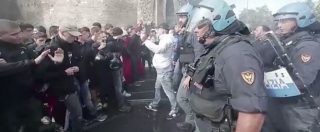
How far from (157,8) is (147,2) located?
25.7 inches

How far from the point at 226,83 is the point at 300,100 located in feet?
5.34

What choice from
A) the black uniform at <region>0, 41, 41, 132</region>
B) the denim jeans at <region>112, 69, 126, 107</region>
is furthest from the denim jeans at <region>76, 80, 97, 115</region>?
the black uniform at <region>0, 41, 41, 132</region>

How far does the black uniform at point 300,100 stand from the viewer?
12.2 feet

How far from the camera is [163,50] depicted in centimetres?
725

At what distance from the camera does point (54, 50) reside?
16.3 feet

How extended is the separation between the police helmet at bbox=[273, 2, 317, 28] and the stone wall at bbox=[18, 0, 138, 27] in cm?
1784

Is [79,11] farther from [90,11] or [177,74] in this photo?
[177,74]

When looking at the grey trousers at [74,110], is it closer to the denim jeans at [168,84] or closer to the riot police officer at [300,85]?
the denim jeans at [168,84]

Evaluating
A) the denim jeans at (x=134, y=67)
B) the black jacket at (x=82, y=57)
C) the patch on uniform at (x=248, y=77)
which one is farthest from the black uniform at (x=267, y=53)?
the denim jeans at (x=134, y=67)

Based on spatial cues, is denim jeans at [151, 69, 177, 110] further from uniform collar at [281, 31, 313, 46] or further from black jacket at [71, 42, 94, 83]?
uniform collar at [281, 31, 313, 46]

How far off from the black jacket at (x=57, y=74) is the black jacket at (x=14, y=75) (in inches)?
11.6

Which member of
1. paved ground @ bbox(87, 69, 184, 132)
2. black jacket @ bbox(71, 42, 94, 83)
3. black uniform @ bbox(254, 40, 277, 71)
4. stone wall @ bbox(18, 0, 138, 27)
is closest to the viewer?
black uniform @ bbox(254, 40, 277, 71)

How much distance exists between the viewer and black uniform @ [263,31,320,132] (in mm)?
3721

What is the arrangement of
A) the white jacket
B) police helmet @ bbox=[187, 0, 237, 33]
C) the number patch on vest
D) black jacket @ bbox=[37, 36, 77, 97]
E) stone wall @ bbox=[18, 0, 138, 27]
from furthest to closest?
stone wall @ bbox=[18, 0, 138, 27]
the white jacket
black jacket @ bbox=[37, 36, 77, 97]
the number patch on vest
police helmet @ bbox=[187, 0, 237, 33]
